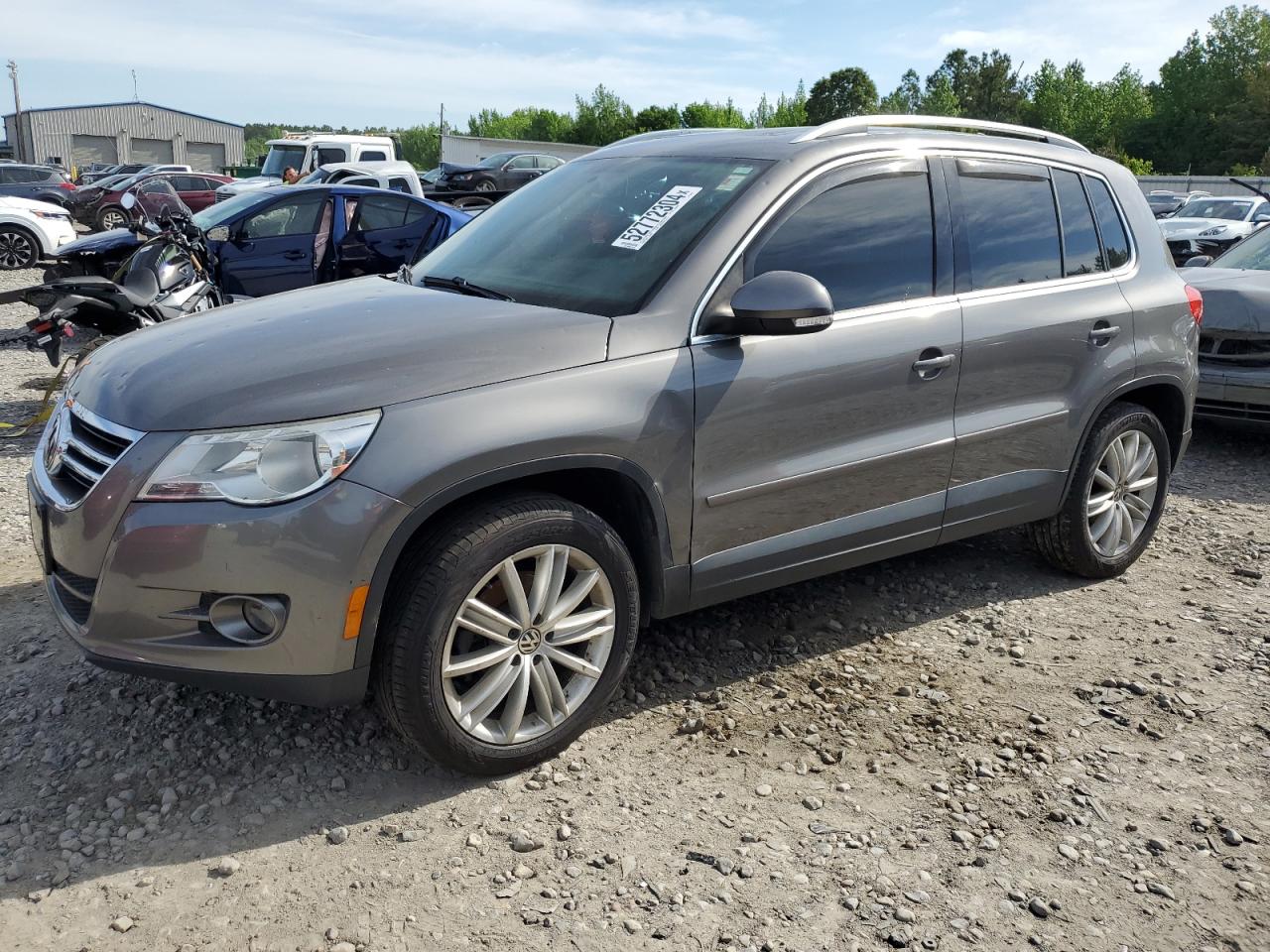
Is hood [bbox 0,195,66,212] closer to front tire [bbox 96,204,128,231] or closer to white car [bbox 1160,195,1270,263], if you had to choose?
front tire [bbox 96,204,128,231]

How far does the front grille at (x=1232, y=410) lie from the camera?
6.92 metres

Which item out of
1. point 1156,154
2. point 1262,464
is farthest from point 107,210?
point 1156,154

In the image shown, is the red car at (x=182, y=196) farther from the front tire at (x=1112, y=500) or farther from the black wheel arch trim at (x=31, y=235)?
the front tire at (x=1112, y=500)

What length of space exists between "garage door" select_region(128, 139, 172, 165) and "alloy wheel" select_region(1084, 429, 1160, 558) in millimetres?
81119

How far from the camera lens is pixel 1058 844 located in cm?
293

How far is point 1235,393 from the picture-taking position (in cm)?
693

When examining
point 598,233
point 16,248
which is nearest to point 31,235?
point 16,248

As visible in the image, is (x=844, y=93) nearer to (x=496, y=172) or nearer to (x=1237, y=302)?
(x=496, y=172)

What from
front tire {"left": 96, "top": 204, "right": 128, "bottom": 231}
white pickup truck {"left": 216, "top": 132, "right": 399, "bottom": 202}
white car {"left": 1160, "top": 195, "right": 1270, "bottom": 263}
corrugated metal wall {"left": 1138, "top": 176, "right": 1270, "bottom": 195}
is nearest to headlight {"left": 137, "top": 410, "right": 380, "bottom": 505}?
white car {"left": 1160, "top": 195, "right": 1270, "bottom": 263}

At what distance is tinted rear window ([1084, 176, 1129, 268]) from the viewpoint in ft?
14.9

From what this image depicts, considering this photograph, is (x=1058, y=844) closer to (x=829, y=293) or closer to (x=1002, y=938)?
(x=1002, y=938)

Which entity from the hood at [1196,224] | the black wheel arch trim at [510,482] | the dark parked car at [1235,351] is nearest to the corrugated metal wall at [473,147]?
the hood at [1196,224]

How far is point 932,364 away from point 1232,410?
4364mm

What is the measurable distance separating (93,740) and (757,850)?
6.56 feet
